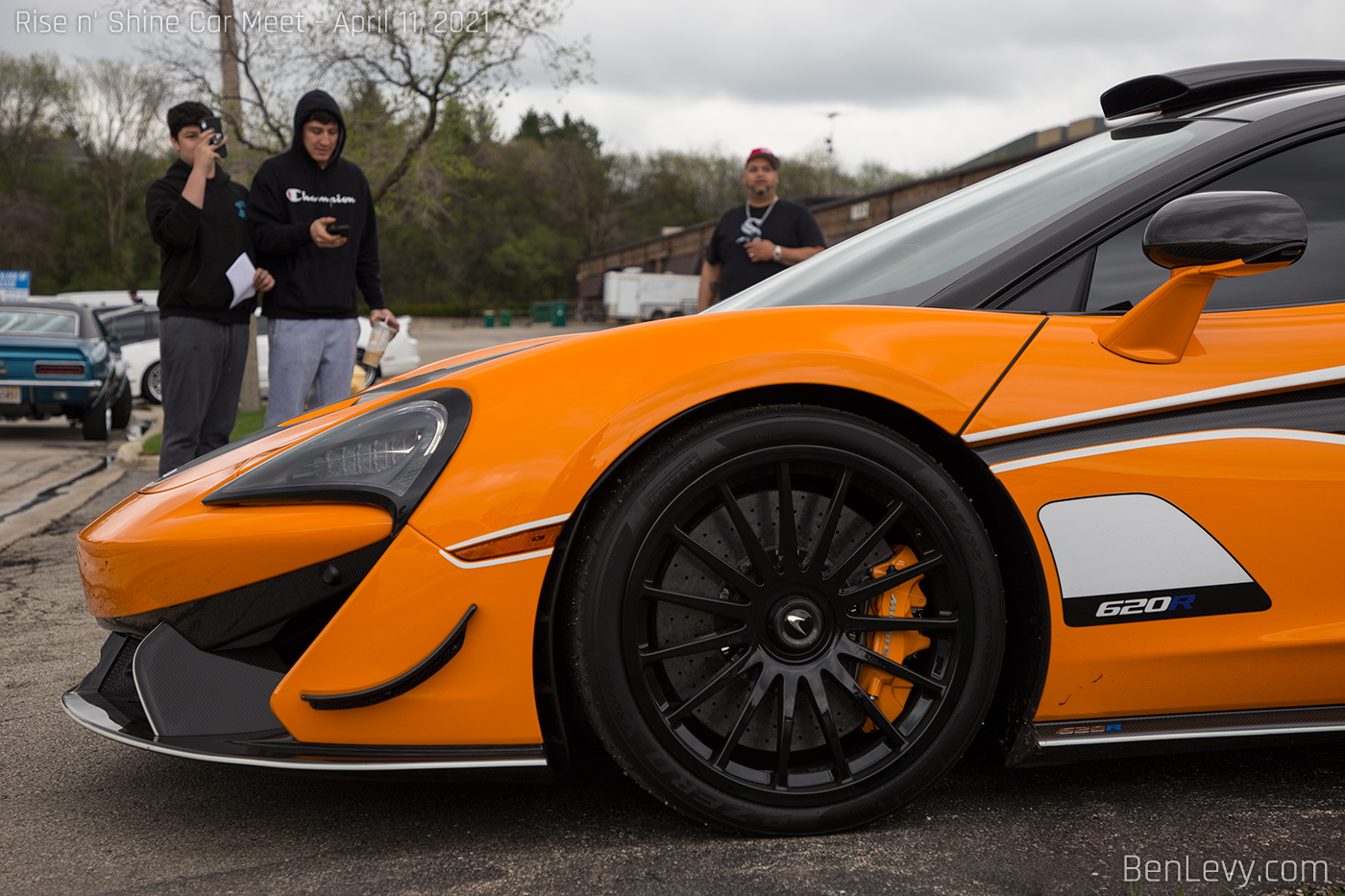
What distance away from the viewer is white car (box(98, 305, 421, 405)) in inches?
554

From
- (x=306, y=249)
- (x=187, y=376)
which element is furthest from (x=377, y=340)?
(x=187, y=376)

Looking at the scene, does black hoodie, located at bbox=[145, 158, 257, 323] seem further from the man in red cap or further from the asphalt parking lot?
the asphalt parking lot

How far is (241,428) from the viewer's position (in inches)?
371

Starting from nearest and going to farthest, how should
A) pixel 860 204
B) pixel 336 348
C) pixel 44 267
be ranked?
pixel 336 348 < pixel 860 204 < pixel 44 267

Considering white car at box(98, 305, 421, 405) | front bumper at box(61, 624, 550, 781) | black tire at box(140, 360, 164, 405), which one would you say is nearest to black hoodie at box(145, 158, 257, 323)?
front bumper at box(61, 624, 550, 781)

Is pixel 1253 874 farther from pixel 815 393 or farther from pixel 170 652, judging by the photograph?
pixel 170 652

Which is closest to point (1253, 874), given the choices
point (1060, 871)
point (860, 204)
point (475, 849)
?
point (1060, 871)

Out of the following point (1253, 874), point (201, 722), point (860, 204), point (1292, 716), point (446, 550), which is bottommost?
point (1253, 874)

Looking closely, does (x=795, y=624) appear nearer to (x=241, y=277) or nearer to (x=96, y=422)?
(x=241, y=277)

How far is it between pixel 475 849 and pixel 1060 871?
0.96m

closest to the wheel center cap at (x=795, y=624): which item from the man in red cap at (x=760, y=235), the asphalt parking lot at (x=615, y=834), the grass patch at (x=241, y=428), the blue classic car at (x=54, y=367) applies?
the asphalt parking lot at (x=615, y=834)

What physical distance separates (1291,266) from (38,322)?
11.4m

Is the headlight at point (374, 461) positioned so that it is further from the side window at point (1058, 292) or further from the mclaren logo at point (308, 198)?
the mclaren logo at point (308, 198)

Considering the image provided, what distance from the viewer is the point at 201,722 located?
1660 mm
